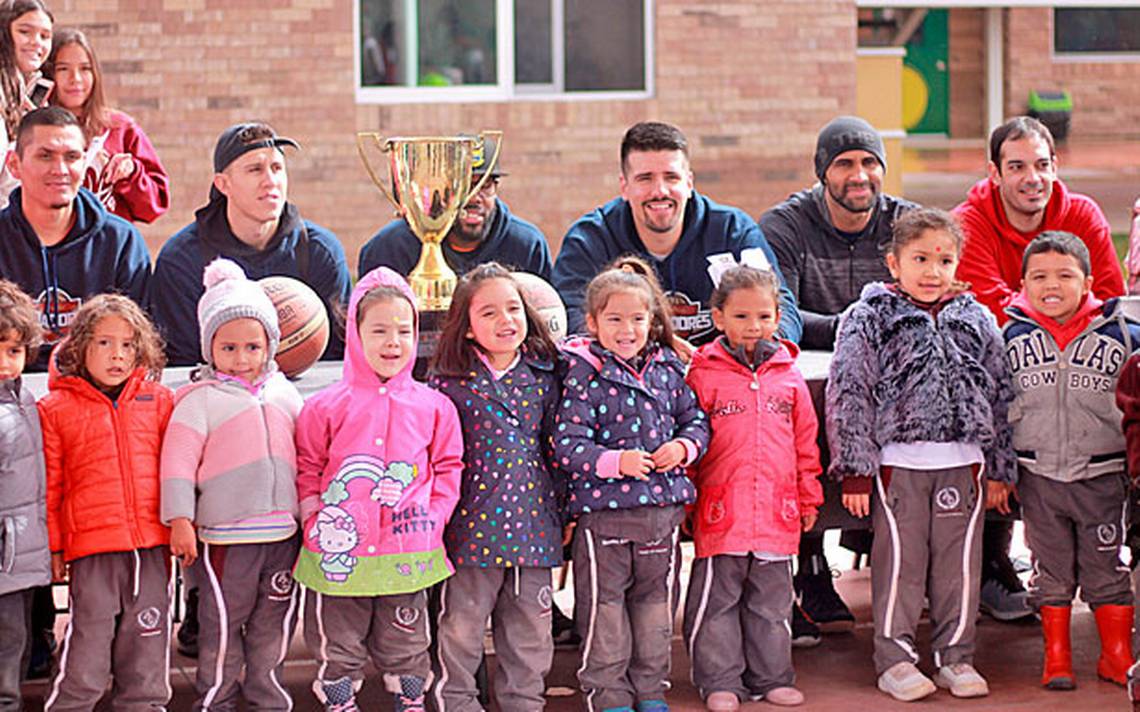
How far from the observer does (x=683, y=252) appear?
6.11m

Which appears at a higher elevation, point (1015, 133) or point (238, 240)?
point (1015, 133)

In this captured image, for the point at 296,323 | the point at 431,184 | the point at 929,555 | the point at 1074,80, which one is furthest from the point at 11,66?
the point at 1074,80

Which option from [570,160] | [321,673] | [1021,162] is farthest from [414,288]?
[570,160]

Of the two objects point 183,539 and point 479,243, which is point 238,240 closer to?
point 479,243

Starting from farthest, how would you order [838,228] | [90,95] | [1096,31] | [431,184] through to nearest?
[1096,31]
[90,95]
[838,228]
[431,184]

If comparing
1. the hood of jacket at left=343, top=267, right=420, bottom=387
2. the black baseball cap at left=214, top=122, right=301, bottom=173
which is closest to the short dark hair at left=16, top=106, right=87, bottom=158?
the black baseball cap at left=214, top=122, right=301, bottom=173

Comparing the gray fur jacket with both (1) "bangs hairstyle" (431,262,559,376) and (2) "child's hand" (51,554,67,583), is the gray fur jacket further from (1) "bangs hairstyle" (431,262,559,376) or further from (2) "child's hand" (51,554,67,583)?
(2) "child's hand" (51,554,67,583)

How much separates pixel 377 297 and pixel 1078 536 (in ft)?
7.61

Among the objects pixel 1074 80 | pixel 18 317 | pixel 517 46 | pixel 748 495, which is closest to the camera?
pixel 18 317

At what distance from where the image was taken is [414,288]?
568cm

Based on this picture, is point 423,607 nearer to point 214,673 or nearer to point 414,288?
point 214,673

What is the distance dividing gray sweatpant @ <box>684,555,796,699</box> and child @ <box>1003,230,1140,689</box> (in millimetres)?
842

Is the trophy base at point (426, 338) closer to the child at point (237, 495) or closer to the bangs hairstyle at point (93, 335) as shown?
the child at point (237, 495)

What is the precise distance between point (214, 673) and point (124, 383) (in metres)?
0.87
